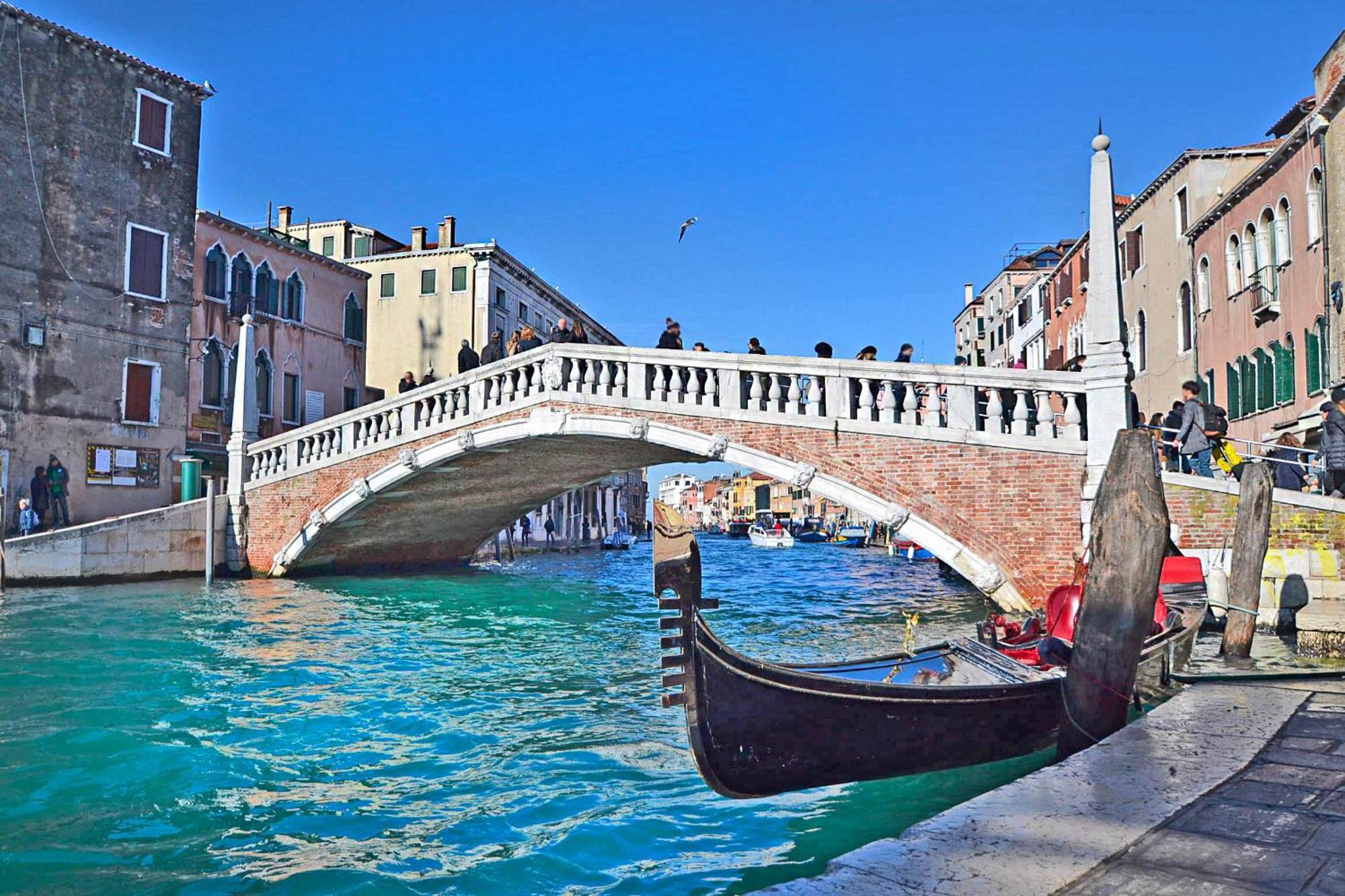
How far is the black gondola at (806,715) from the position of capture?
3131 millimetres

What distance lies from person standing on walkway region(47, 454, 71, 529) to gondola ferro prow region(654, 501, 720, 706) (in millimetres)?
11997

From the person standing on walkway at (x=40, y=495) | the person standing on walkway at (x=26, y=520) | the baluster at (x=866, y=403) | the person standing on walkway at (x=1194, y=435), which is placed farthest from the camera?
the person standing on walkway at (x=40, y=495)

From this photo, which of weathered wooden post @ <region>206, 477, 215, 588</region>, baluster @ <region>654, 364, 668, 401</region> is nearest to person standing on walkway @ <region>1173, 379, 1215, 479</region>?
baluster @ <region>654, 364, 668, 401</region>

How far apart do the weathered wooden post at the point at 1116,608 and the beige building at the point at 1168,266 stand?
1107 cm

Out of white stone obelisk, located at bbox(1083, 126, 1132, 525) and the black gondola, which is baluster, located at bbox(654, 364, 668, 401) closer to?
white stone obelisk, located at bbox(1083, 126, 1132, 525)

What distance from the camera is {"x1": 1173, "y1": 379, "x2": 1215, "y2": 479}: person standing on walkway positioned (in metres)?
7.53

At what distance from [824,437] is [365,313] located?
565 inches

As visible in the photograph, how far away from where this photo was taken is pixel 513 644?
25.8 feet

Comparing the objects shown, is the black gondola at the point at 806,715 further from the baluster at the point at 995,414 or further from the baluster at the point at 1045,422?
the baluster at the point at 995,414

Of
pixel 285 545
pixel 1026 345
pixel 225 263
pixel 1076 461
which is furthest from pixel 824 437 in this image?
pixel 1026 345

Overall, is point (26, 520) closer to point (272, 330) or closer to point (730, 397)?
point (272, 330)

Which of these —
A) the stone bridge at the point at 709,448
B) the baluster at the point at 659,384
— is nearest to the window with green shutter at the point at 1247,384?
the stone bridge at the point at 709,448

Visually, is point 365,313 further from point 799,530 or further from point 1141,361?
point 799,530

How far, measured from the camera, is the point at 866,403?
Answer: 27.3 ft
